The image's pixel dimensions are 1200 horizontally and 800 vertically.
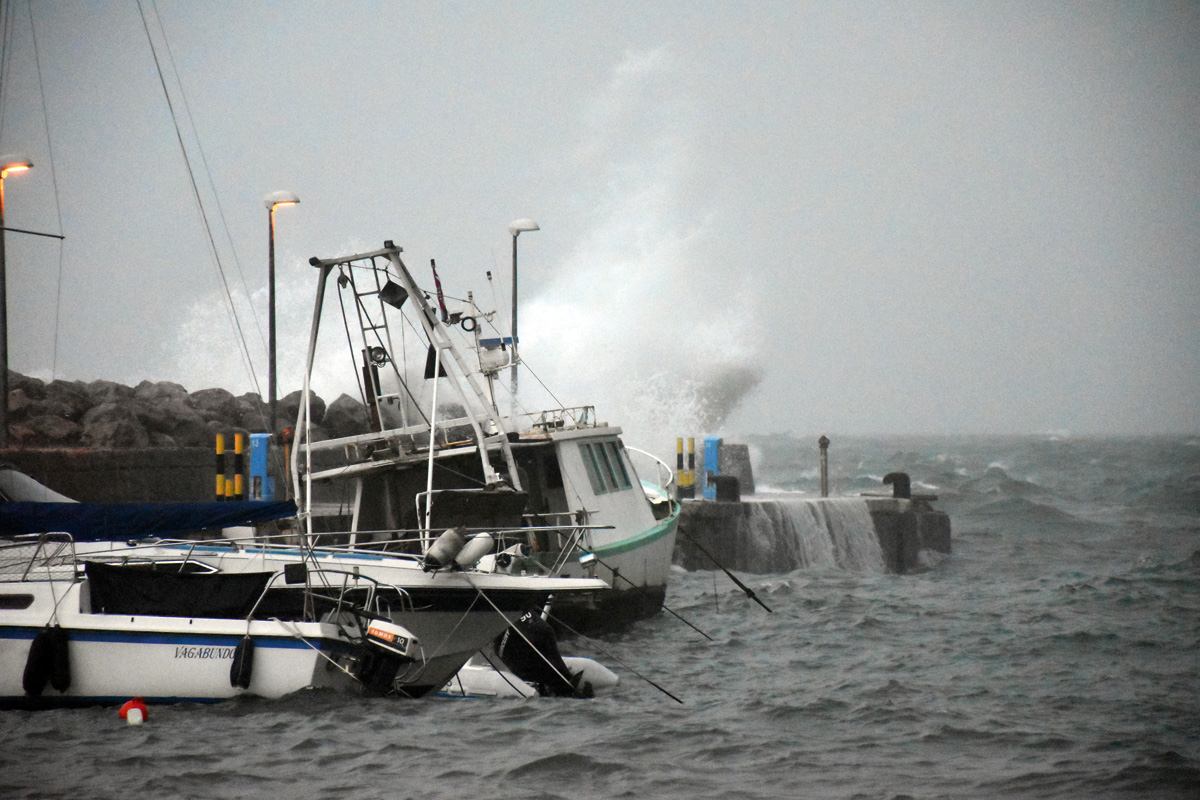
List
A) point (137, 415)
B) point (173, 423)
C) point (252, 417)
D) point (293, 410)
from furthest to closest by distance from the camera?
1. point (293, 410)
2. point (252, 417)
3. point (173, 423)
4. point (137, 415)

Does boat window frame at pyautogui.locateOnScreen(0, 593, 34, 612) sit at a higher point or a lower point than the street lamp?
lower

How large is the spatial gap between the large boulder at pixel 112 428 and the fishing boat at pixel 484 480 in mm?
6443

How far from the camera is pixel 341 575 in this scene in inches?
527

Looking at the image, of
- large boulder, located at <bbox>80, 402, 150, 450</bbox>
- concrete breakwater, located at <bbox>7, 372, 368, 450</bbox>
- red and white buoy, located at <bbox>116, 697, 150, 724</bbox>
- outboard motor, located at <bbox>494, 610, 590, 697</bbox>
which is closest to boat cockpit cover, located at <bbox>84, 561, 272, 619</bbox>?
red and white buoy, located at <bbox>116, 697, 150, 724</bbox>

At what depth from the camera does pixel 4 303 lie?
849 inches

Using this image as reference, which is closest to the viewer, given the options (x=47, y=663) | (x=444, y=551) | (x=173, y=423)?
(x=47, y=663)

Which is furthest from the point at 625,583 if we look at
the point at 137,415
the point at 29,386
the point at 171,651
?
the point at 29,386

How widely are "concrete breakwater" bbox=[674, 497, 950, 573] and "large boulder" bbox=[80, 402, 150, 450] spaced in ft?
33.1

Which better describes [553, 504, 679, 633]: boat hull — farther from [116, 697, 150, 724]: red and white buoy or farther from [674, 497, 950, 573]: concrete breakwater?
[674, 497, 950, 573]: concrete breakwater

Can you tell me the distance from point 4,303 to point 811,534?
49.7 feet

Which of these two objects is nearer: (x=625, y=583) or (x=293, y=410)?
(x=625, y=583)

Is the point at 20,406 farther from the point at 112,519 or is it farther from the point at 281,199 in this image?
the point at 112,519

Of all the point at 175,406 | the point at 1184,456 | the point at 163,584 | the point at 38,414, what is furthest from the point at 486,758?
the point at 1184,456

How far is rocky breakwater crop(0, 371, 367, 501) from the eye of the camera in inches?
873
